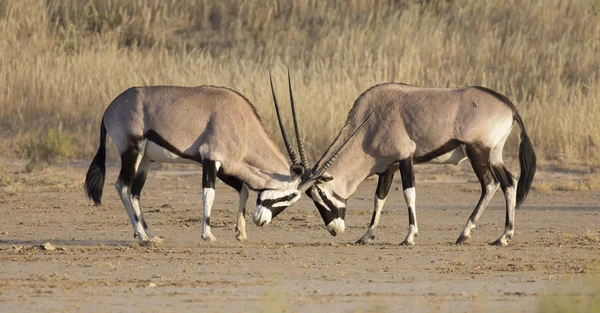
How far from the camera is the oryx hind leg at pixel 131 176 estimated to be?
34.6 ft

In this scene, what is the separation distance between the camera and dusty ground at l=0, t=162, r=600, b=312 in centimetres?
770

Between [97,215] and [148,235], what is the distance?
190 centimetres

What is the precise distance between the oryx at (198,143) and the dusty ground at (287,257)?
432 mm

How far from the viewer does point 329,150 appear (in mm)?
10836

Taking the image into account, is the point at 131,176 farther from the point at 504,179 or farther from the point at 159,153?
the point at 504,179

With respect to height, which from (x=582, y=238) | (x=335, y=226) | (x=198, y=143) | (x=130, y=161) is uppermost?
(x=198, y=143)

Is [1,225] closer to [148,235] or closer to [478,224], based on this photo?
[148,235]

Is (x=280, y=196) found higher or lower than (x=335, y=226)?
higher

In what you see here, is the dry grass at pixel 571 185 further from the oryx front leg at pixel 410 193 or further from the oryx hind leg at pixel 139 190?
the oryx hind leg at pixel 139 190

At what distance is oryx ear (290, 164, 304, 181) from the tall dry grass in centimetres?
535

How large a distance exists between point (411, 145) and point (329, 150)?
0.69 meters

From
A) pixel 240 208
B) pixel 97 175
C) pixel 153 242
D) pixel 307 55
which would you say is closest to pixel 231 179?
pixel 240 208

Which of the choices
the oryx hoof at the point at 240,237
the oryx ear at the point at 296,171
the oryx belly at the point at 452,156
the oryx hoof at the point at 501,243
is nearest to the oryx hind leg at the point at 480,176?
the oryx belly at the point at 452,156

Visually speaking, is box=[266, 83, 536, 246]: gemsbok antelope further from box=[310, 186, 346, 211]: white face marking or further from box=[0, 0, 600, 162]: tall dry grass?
box=[0, 0, 600, 162]: tall dry grass
